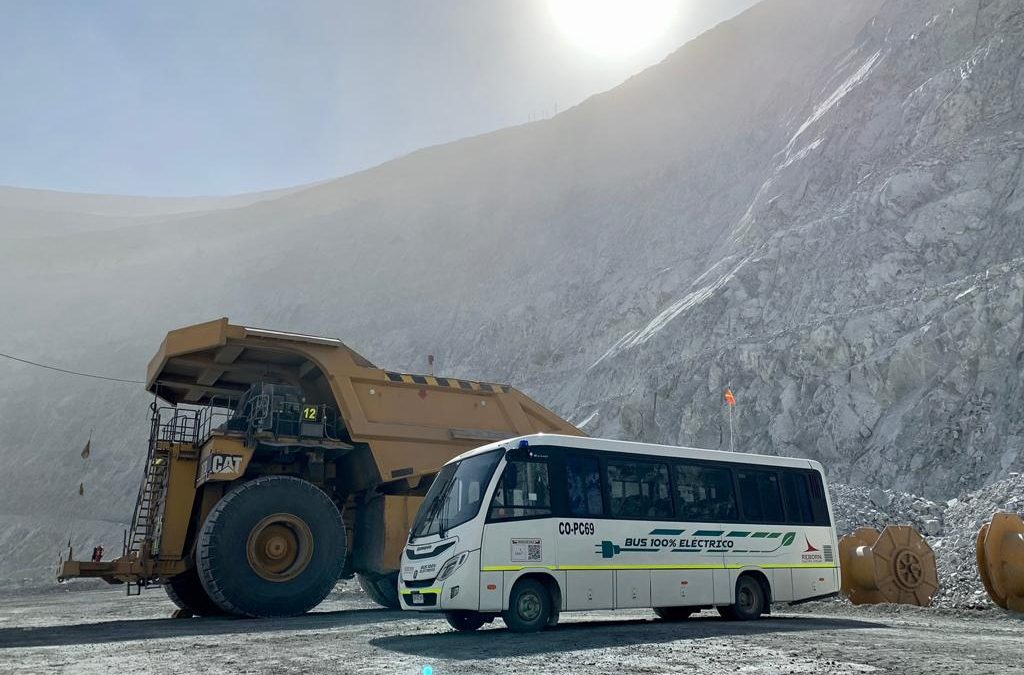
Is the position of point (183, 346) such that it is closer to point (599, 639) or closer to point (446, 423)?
point (446, 423)

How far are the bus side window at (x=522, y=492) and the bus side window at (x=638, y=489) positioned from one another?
1079 millimetres

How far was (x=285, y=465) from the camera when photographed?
45.6ft

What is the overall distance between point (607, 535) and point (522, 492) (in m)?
1.36

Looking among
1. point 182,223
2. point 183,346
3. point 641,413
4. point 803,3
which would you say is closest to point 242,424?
point 183,346

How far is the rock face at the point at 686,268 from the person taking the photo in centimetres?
2375

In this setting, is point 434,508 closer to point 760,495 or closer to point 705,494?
point 705,494

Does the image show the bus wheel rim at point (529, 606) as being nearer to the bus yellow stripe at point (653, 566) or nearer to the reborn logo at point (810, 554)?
the bus yellow stripe at point (653, 566)

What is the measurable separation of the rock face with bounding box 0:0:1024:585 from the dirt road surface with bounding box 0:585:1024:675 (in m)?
12.5

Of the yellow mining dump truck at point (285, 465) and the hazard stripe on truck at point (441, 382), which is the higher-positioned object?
the hazard stripe on truck at point (441, 382)

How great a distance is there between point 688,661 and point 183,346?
10.4m

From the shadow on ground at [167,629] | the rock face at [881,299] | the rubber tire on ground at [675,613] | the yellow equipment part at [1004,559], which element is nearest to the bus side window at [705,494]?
the rubber tire on ground at [675,613]

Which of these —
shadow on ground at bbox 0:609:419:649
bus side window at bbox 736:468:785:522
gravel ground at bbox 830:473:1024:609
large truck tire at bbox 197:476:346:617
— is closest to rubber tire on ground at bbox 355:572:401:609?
shadow on ground at bbox 0:609:419:649

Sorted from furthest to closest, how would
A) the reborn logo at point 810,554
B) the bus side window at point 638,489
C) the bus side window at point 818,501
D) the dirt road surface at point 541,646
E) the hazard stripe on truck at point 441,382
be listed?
the hazard stripe on truck at point 441,382, the bus side window at point 818,501, the reborn logo at point 810,554, the bus side window at point 638,489, the dirt road surface at point 541,646

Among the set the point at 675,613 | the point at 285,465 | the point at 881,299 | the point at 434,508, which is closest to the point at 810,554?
the point at 675,613
